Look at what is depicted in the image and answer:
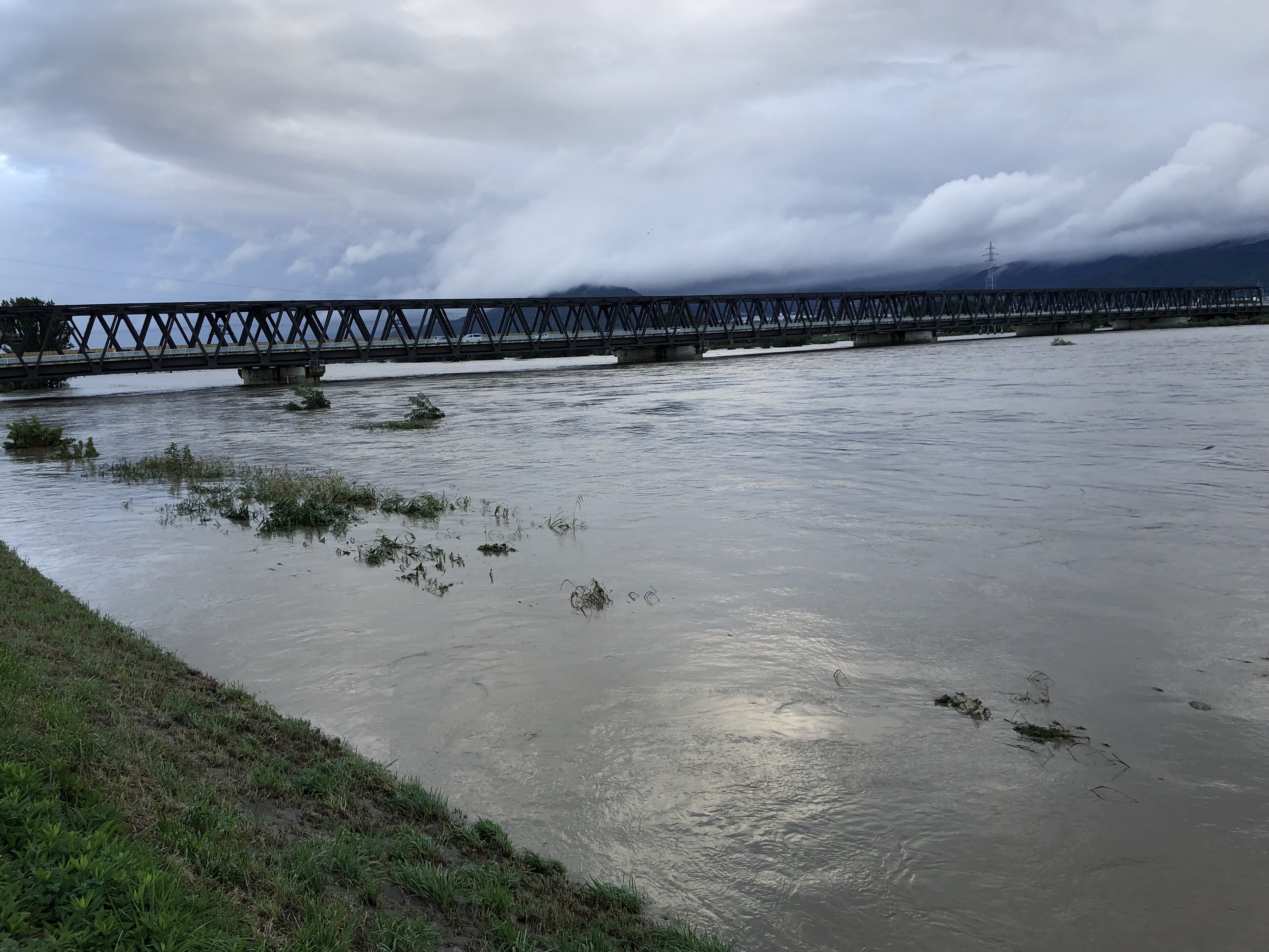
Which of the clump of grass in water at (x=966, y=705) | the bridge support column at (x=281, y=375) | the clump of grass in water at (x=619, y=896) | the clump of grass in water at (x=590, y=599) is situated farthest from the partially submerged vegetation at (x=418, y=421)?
the bridge support column at (x=281, y=375)

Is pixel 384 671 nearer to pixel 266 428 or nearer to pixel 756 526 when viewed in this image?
pixel 756 526

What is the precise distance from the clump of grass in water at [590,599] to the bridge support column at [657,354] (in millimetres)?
108230

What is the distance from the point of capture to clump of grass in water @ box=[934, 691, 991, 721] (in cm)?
733

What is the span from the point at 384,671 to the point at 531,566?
4.44 m

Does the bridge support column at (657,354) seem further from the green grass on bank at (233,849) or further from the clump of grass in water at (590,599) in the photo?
the green grass on bank at (233,849)

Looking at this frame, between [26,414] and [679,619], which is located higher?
[26,414]

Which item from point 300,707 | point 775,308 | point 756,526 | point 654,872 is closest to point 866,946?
point 654,872

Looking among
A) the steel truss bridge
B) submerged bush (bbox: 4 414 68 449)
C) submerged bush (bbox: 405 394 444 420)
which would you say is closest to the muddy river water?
submerged bush (bbox: 4 414 68 449)

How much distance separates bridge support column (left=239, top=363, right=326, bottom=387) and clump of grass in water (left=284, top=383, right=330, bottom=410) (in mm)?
36986

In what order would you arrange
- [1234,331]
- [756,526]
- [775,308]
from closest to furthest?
[756,526] < [1234,331] < [775,308]

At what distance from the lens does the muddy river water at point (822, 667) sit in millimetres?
5219

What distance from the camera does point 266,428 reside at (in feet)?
140

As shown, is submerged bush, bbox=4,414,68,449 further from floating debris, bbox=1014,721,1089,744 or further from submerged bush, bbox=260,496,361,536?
floating debris, bbox=1014,721,1089,744

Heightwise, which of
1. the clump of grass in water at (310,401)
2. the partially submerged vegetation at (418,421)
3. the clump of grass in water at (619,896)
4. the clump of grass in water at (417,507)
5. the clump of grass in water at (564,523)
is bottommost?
the clump of grass in water at (619,896)
